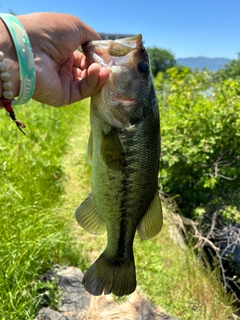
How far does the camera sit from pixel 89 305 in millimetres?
3143

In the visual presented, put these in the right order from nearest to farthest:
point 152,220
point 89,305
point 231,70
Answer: point 152,220, point 89,305, point 231,70

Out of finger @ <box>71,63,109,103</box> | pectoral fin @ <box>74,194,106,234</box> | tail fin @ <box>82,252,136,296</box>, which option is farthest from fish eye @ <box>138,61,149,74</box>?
tail fin @ <box>82,252,136,296</box>

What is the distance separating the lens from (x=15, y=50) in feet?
5.27

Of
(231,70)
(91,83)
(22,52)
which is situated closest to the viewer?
(22,52)

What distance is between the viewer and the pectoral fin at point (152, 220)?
2141 mm

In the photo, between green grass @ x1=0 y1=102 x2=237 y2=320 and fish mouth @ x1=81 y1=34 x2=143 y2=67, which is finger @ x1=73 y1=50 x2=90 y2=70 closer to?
fish mouth @ x1=81 y1=34 x2=143 y2=67

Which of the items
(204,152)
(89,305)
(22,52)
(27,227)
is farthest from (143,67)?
(204,152)

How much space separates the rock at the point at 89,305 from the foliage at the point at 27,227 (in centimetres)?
21

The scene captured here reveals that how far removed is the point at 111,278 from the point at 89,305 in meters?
1.11

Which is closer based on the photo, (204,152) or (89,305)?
(89,305)

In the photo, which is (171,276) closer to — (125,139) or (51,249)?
(51,249)

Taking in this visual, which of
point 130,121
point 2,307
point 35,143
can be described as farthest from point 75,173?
point 130,121

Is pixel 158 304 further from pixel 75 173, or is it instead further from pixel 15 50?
pixel 75 173

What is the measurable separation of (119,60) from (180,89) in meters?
5.35
